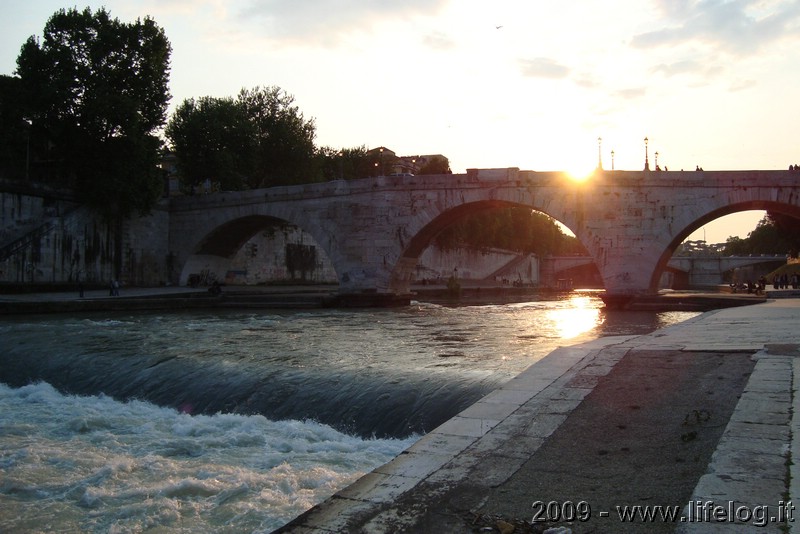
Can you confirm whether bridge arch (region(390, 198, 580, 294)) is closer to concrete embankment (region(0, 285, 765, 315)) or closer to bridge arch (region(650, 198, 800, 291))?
concrete embankment (region(0, 285, 765, 315))

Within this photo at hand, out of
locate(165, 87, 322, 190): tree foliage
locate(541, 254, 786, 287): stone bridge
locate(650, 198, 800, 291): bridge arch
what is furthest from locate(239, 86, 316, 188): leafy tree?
locate(541, 254, 786, 287): stone bridge

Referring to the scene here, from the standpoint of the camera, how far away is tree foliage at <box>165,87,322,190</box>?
128 feet

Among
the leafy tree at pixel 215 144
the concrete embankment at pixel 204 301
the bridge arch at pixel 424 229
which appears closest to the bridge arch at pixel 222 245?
the leafy tree at pixel 215 144

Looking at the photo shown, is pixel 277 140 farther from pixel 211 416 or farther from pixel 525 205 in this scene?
pixel 211 416

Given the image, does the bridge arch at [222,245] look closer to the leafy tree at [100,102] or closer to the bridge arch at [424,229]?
the leafy tree at [100,102]

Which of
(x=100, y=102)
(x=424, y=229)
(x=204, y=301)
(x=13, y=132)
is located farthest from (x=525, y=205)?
(x=13, y=132)

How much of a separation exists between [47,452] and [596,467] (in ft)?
18.9

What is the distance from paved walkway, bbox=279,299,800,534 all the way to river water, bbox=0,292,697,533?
1.53 m

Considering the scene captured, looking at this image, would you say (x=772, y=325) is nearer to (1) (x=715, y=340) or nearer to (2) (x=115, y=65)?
(1) (x=715, y=340)

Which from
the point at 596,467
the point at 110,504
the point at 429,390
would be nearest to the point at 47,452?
the point at 110,504

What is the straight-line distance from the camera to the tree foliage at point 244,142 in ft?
128

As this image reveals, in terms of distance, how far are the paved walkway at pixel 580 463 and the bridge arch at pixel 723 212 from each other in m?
A: 19.8

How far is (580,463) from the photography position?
4.30m

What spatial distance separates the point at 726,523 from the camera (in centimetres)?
322
